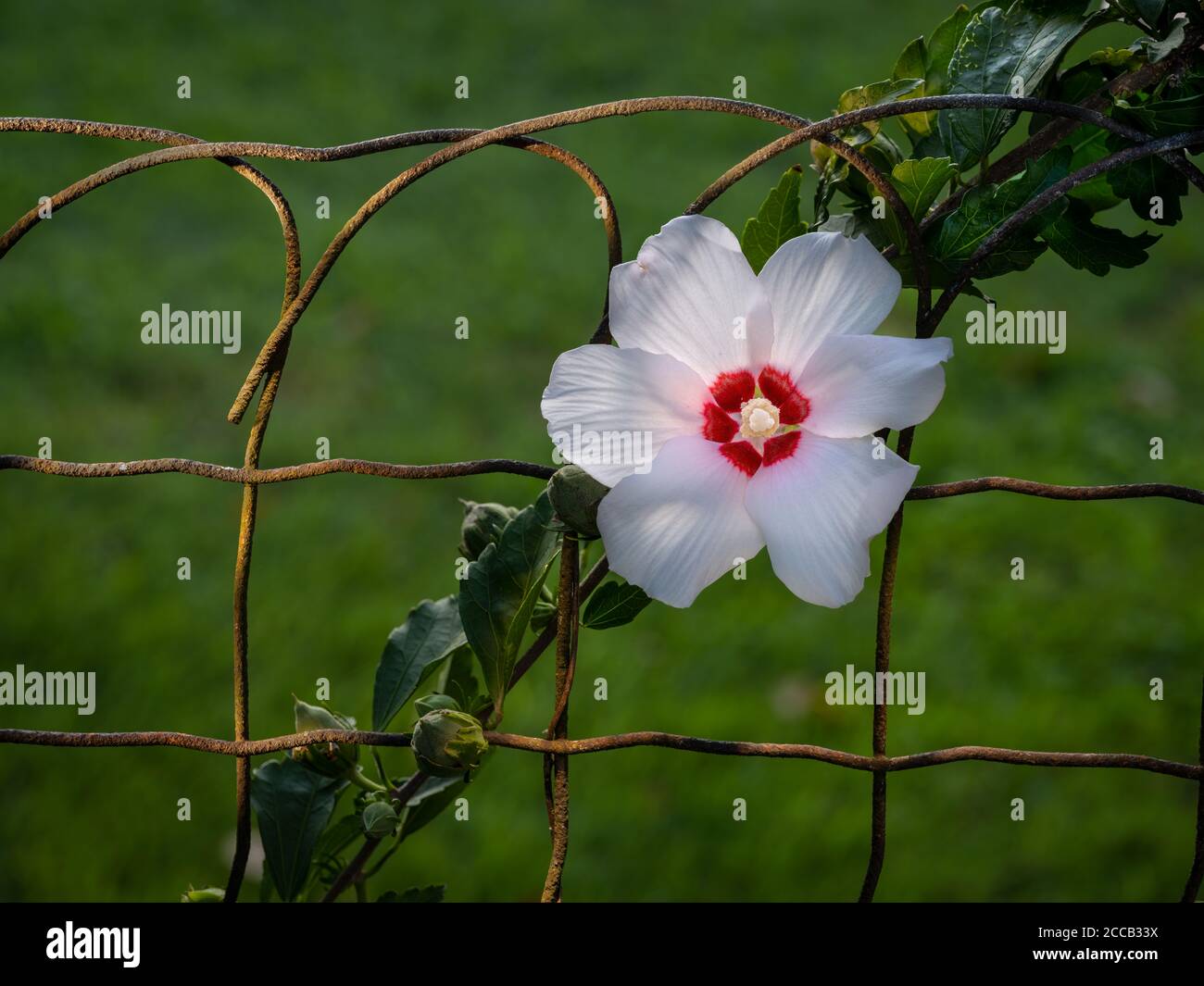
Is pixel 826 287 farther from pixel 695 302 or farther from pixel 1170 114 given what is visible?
pixel 1170 114

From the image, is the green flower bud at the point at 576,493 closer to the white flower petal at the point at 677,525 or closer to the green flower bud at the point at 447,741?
the white flower petal at the point at 677,525

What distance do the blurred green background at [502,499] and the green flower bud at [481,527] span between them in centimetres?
88

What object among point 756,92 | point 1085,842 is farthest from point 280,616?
point 756,92

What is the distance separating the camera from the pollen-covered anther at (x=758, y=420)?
1.89 feet

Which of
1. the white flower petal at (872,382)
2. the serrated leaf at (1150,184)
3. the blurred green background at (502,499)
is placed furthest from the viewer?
the blurred green background at (502,499)

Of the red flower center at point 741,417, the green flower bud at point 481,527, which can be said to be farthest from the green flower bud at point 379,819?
the red flower center at point 741,417

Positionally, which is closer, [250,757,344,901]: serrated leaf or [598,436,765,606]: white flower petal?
[598,436,765,606]: white flower petal

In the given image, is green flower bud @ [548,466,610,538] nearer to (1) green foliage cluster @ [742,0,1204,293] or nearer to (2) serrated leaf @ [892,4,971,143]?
(1) green foliage cluster @ [742,0,1204,293]

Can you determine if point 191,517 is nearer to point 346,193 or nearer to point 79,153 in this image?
point 346,193

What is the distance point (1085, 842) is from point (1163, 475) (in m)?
0.85

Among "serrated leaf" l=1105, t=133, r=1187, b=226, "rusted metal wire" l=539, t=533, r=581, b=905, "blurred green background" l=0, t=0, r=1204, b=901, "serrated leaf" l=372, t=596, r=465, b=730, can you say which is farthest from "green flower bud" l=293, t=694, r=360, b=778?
"blurred green background" l=0, t=0, r=1204, b=901

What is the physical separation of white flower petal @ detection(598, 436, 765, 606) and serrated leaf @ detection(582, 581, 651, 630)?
2.6 inches

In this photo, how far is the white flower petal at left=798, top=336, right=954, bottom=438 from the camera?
55 cm

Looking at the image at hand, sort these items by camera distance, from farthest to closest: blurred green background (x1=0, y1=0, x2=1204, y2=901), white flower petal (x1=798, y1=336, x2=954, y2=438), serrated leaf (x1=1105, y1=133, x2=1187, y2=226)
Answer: blurred green background (x1=0, y1=0, x2=1204, y2=901) < serrated leaf (x1=1105, y1=133, x2=1187, y2=226) < white flower petal (x1=798, y1=336, x2=954, y2=438)
